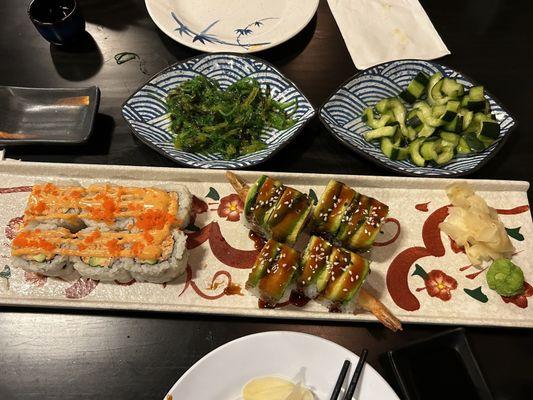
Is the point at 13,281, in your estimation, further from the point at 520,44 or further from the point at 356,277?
the point at 520,44

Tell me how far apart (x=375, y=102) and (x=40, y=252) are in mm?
2220

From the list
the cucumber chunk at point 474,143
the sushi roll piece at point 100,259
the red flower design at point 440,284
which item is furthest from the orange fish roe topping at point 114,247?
the cucumber chunk at point 474,143

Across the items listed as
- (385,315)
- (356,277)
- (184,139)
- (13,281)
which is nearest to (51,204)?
(13,281)

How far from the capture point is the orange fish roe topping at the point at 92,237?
7.32 ft

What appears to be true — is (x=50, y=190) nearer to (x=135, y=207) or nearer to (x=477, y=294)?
(x=135, y=207)

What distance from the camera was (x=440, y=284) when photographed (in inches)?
91.4

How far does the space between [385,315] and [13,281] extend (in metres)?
1.92

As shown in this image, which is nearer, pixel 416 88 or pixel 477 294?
pixel 477 294

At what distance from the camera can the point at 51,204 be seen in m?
2.33

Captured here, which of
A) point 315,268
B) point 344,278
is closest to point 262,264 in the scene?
point 315,268

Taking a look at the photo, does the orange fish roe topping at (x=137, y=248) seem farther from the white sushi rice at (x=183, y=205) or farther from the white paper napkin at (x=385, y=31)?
the white paper napkin at (x=385, y=31)

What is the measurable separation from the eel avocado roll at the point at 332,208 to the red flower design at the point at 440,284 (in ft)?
1.89

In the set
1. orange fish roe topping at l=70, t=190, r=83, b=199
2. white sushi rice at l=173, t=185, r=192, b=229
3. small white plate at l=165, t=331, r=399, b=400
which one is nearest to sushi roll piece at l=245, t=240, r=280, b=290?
small white plate at l=165, t=331, r=399, b=400

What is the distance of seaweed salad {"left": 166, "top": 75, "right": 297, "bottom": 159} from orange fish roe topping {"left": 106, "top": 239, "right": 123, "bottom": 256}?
0.78m
